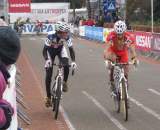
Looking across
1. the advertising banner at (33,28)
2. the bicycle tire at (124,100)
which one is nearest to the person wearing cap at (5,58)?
the bicycle tire at (124,100)

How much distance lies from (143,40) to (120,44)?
59.4 ft

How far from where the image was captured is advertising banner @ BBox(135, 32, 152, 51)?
92.9 ft

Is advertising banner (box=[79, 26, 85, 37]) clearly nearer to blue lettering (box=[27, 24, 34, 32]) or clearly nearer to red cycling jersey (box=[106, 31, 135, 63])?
blue lettering (box=[27, 24, 34, 32])

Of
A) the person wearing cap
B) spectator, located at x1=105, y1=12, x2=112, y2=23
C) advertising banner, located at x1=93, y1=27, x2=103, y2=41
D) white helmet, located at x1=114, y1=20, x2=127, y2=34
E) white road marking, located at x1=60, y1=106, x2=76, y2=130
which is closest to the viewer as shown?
the person wearing cap

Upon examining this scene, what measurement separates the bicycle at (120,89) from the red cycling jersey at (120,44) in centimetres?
26

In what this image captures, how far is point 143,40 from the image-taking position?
96.9 ft

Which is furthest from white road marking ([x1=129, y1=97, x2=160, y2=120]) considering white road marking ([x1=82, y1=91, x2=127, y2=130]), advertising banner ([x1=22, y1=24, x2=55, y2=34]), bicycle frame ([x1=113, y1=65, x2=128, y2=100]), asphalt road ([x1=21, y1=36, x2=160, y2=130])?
advertising banner ([x1=22, y1=24, x2=55, y2=34])

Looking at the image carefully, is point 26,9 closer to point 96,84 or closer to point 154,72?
point 154,72

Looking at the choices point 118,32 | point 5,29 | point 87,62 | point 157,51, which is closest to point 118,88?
point 118,32

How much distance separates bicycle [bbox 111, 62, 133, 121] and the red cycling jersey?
10.1 inches

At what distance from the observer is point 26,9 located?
4609 cm

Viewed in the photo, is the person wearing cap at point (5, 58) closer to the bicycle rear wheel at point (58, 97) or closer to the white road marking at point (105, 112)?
the white road marking at point (105, 112)

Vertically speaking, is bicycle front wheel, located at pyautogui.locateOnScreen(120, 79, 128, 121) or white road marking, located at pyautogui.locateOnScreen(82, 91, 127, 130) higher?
bicycle front wheel, located at pyautogui.locateOnScreen(120, 79, 128, 121)

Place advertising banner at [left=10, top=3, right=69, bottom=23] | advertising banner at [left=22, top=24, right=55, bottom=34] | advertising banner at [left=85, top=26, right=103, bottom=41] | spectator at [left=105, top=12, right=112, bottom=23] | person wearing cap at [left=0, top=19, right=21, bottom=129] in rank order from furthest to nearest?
advertising banner at [left=10, top=3, right=69, bottom=23] → advertising banner at [left=22, top=24, right=55, bottom=34] → spectator at [left=105, top=12, right=112, bottom=23] → advertising banner at [left=85, top=26, right=103, bottom=41] → person wearing cap at [left=0, top=19, right=21, bottom=129]
